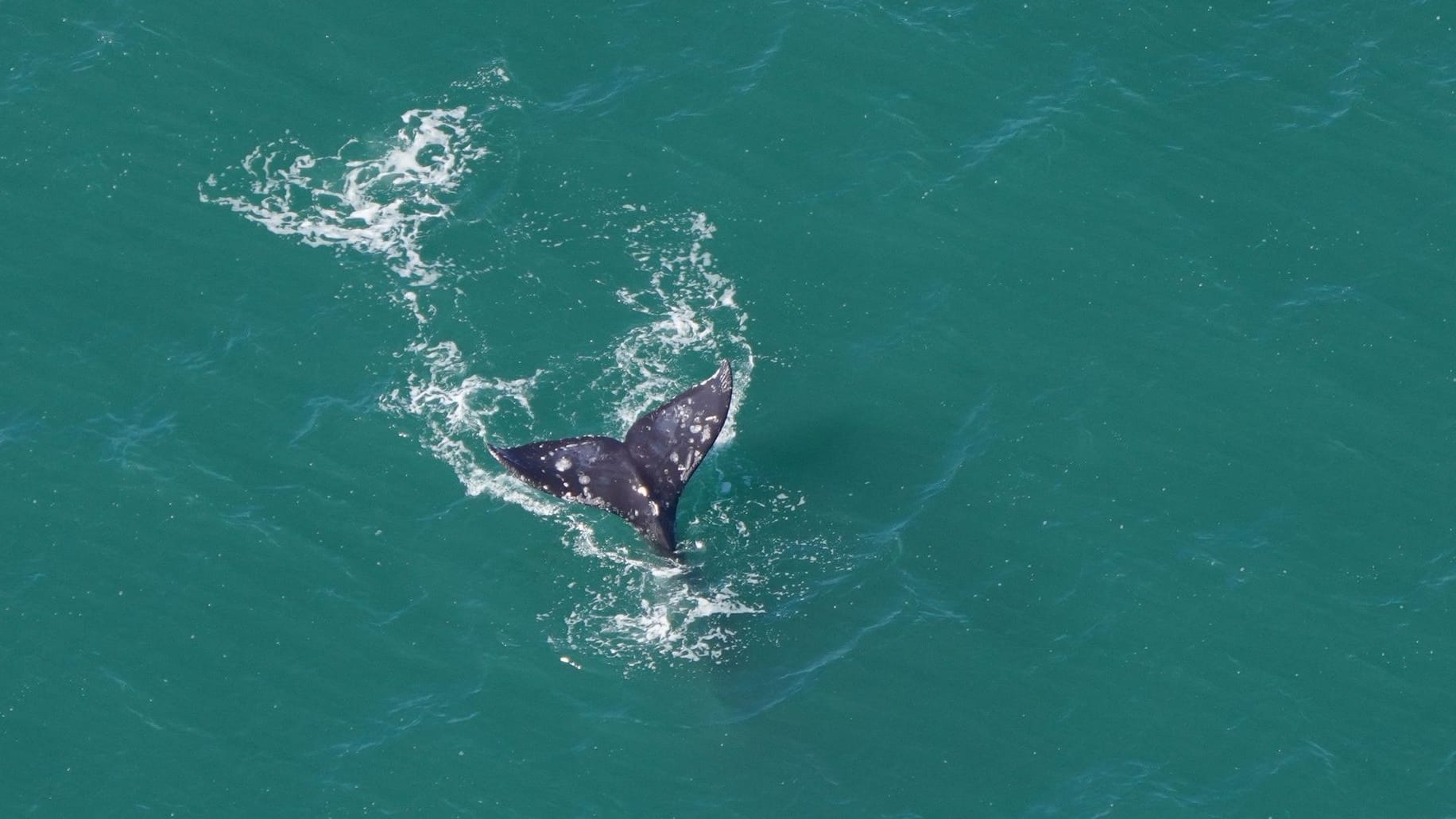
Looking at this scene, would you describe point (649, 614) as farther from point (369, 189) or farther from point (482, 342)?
point (369, 189)

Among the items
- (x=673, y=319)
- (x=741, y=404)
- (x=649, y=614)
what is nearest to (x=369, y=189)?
(x=673, y=319)

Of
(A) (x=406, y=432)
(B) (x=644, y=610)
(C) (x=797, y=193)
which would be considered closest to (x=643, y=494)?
(B) (x=644, y=610)

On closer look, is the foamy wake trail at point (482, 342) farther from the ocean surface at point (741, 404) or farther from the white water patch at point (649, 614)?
the ocean surface at point (741, 404)

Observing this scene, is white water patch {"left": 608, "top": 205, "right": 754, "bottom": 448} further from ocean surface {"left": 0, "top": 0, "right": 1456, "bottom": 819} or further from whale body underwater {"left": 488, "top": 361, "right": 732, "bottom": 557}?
whale body underwater {"left": 488, "top": 361, "right": 732, "bottom": 557}

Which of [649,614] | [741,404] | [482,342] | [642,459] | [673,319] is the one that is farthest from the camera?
[673,319]

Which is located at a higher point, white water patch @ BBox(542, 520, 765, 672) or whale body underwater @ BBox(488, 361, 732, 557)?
whale body underwater @ BBox(488, 361, 732, 557)

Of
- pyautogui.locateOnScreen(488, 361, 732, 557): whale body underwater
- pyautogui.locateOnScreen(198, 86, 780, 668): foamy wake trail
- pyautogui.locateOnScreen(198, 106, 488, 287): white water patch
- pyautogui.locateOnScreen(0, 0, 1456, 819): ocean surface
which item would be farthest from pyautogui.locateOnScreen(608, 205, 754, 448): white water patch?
pyautogui.locateOnScreen(198, 106, 488, 287): white water patch

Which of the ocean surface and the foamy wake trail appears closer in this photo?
the ocean surface

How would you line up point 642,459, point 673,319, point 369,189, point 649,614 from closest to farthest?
point 642,459, point 649,614, point 673,319, point 369,189
